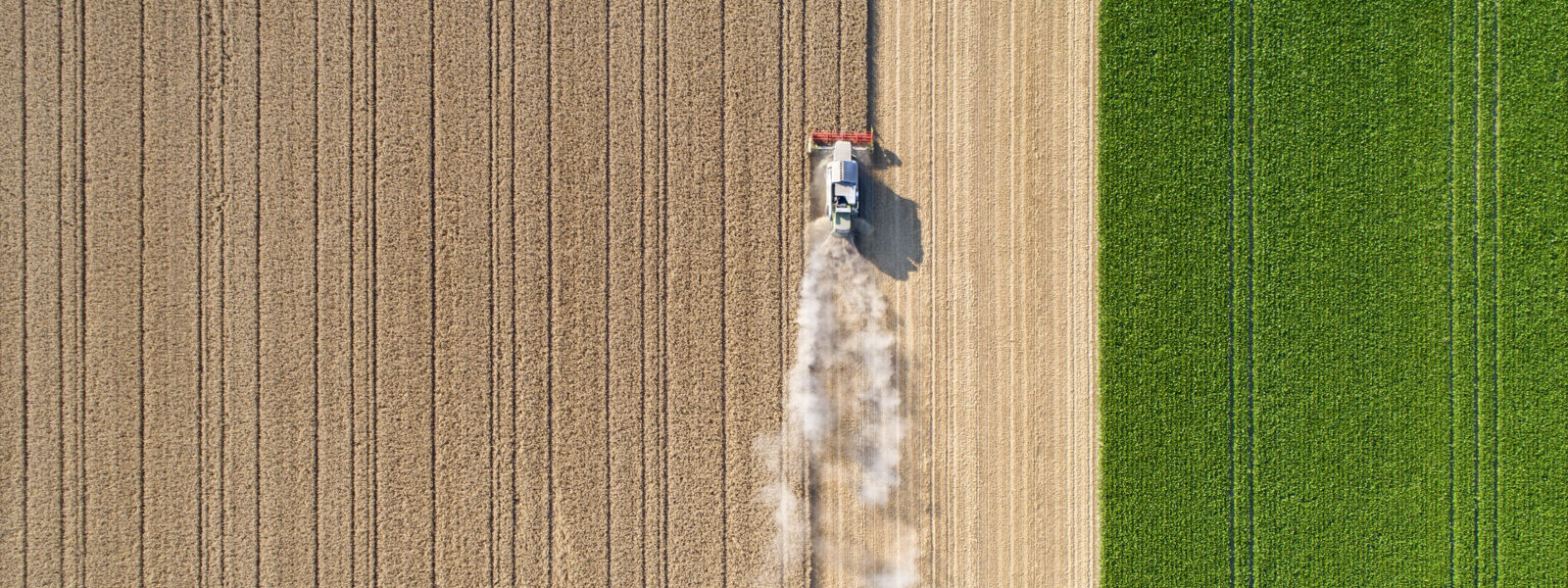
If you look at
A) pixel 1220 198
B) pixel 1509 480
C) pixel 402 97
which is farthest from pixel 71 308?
pixel 1509 480

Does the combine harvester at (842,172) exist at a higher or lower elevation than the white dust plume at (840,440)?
higher

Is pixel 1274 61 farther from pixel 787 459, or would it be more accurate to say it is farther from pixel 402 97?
pixel 402 97

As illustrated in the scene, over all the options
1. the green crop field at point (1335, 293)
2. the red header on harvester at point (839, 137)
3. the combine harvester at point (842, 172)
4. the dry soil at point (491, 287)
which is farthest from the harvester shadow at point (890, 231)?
the green crop field at point (1335, 293)

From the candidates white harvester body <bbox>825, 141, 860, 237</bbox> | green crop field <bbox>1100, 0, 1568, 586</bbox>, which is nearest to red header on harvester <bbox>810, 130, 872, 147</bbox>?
white harvester body <bbox>825, 141, 860, 237</bbox>

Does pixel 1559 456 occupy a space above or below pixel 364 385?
below

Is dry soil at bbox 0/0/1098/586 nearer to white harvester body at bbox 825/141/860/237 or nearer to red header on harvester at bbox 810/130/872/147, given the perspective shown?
red header on harvester at bbox 810/130/872/147

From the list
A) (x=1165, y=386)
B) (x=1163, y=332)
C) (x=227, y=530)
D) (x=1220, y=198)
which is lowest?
(x=227, y=530)

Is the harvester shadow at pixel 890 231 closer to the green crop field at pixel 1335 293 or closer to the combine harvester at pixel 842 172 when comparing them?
the combine harvester at pixel 842 172
